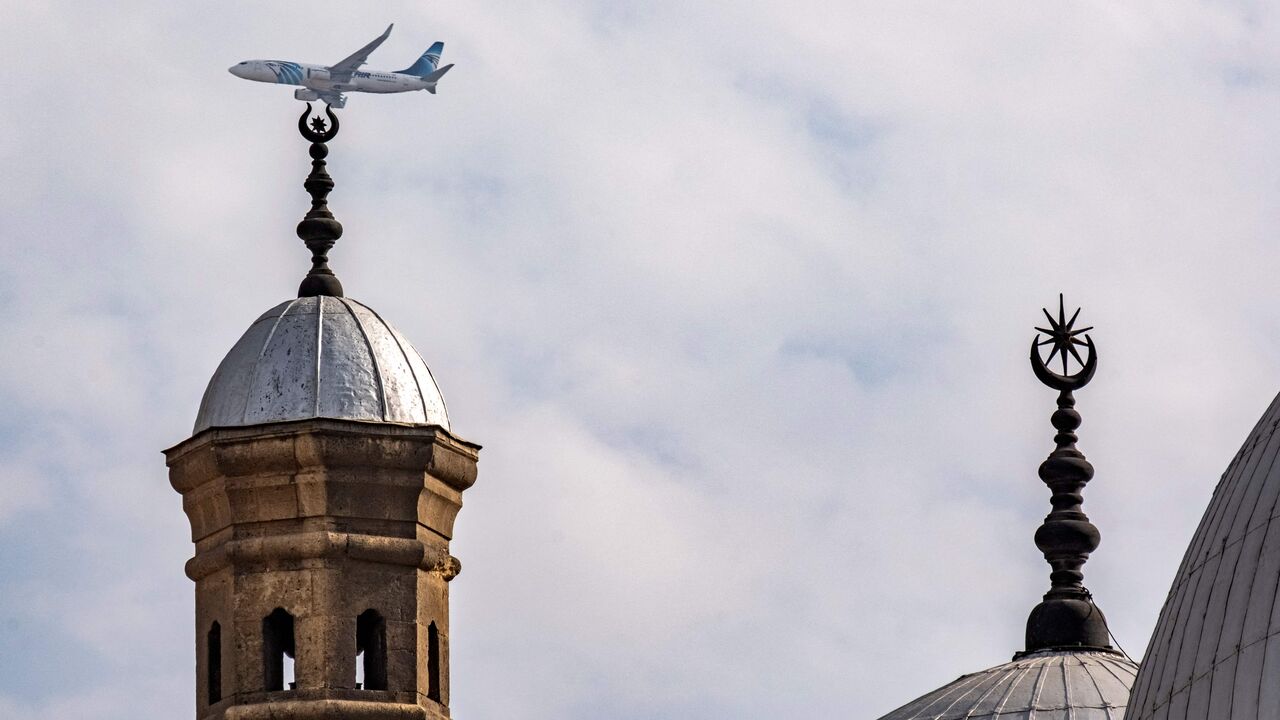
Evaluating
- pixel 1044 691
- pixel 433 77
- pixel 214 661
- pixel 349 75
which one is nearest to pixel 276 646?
pixel 214 661

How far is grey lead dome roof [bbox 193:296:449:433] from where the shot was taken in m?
39.5

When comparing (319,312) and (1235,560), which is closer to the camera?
(1235,560)

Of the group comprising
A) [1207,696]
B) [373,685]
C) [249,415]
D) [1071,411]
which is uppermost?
[1071,411]

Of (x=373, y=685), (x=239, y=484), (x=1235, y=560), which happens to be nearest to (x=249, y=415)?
(x=239, y=484)

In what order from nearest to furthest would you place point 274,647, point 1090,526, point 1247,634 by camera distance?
point 1247,634 → point 274,647 → point 1090,526

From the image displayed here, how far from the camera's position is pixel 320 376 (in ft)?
130

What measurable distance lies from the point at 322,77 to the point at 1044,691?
3943 cm

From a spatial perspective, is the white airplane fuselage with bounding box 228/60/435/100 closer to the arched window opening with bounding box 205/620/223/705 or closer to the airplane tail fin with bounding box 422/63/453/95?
the airplane tail fin with bounding box 422/63/453/95

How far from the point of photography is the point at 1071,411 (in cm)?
4984

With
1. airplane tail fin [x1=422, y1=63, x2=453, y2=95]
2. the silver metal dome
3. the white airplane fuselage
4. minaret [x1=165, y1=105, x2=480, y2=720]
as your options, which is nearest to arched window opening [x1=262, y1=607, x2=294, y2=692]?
minaret [x1=165, y1=105, x2=480, y2=720]

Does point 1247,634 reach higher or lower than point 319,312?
lower

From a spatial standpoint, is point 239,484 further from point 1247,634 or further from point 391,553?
point 1247,634

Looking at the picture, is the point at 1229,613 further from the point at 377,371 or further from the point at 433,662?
the point at 377,371

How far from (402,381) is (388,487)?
1322 mm
